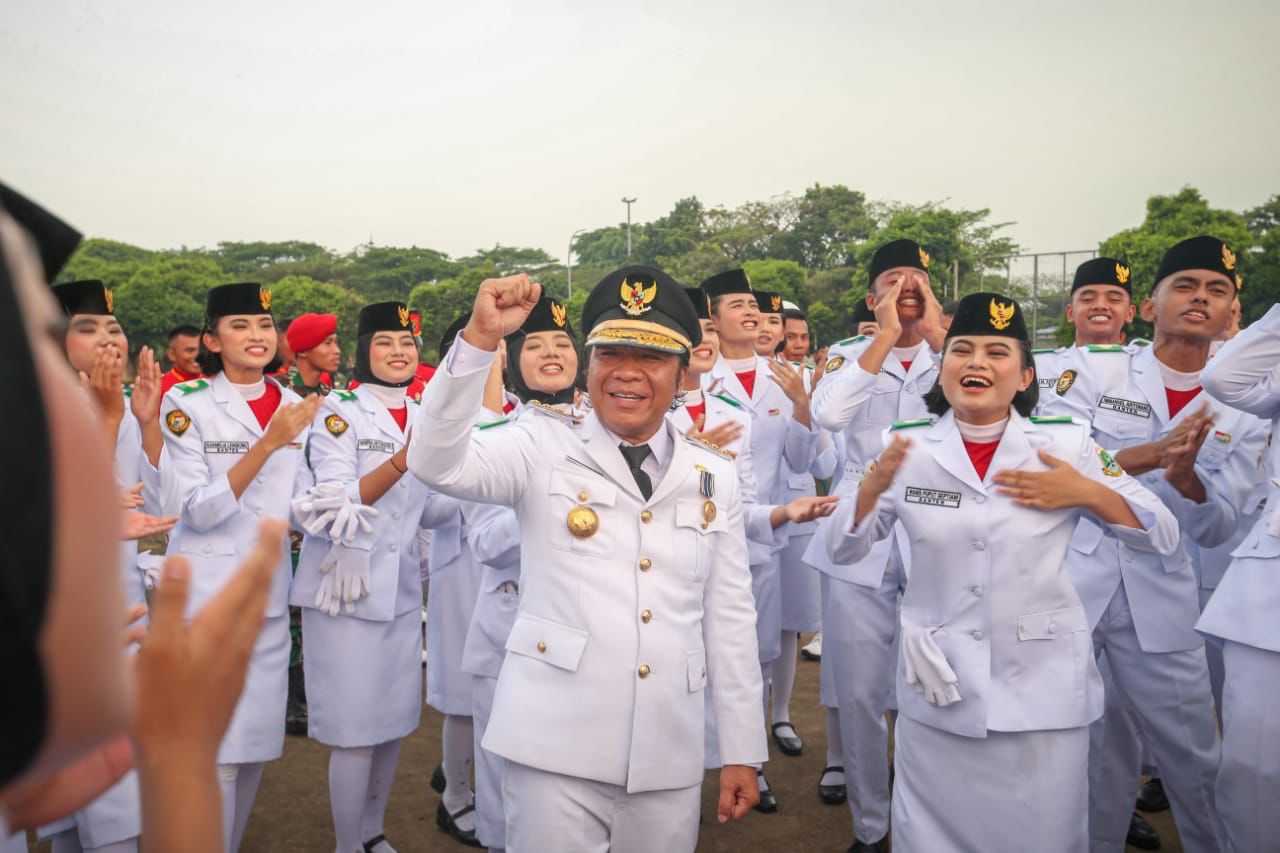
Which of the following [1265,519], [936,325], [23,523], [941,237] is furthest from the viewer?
[941,237]

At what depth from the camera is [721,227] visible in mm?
69625

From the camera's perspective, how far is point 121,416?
12.4ft

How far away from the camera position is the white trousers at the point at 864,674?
481cm

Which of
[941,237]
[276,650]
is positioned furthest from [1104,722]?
[941,237]

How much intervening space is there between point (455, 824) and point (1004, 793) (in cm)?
287

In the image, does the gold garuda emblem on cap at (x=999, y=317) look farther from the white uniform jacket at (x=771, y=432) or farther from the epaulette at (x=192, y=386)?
the epaulette at (x=192, y=386)

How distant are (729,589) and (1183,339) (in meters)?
3.13

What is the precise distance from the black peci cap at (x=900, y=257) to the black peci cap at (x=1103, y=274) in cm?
89

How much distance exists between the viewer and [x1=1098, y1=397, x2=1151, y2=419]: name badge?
15.7 ft

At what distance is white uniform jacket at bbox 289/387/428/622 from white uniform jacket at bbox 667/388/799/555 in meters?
1.40

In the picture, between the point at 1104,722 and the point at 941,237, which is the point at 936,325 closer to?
the point at 1104,722

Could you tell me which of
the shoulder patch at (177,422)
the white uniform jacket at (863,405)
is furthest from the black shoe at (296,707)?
the white uniform jacket at (863,405)

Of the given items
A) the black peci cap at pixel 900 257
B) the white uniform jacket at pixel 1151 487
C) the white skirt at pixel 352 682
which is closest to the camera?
the white uniform jacket at pixel 1151 487

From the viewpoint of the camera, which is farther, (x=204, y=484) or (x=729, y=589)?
(x=204, y=484)
